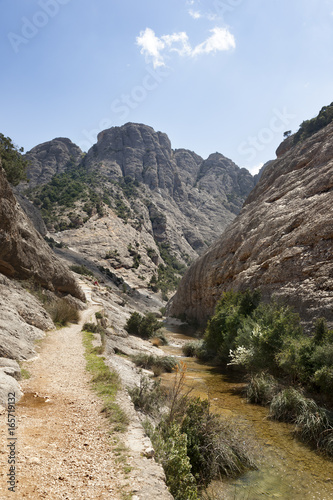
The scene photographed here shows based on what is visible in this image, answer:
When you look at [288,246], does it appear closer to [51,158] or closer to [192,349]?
[192,349]

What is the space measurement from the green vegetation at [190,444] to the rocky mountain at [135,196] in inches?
2528

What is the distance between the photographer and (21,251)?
16656 millimetres

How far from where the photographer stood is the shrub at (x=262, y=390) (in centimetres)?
1038

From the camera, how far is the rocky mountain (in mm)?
78875

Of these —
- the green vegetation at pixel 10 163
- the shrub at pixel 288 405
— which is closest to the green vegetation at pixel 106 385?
the shrub at pixel 288 405

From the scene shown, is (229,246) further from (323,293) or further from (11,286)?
(11,286)

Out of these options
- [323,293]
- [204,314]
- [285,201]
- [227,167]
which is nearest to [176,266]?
[204,314]

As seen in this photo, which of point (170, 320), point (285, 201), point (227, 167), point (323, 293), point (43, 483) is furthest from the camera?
point (227, 167)

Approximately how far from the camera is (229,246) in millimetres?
33250

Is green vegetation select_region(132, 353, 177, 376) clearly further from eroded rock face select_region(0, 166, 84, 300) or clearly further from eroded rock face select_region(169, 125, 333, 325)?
eroded rock face select_region(0, 166, 84, 300)

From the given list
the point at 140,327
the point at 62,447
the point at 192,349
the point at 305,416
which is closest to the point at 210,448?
the point at 62,447

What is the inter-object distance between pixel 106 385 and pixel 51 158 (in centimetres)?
14973

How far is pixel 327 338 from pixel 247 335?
459 cm

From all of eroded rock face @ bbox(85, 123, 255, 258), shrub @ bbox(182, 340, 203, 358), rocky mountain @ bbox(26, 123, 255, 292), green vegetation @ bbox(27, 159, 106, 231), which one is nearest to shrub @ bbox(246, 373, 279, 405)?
shrub @ bbox(182, 340, 203, 358)
